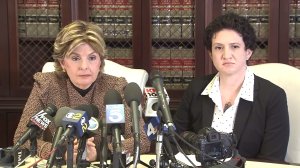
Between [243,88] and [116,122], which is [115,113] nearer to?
[116,122]

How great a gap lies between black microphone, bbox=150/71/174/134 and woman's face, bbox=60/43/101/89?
0.81 m

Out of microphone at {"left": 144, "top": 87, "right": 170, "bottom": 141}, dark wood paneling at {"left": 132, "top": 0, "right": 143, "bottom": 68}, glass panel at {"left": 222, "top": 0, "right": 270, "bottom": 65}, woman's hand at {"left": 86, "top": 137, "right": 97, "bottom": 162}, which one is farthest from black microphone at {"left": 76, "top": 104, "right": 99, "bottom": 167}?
glass panel at {"left": 222, "top": 0, "right": 270, "bottom": 65}

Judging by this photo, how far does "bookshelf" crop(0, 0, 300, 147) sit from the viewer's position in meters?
3.07

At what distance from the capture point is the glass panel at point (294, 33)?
304cm

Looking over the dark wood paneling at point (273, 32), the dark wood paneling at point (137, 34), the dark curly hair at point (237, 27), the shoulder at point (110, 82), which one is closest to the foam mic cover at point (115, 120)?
the shoulder at point (110, 82)

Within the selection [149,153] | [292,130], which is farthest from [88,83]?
[292,130]

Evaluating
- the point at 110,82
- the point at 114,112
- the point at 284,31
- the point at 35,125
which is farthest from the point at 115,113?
the point at 284,31

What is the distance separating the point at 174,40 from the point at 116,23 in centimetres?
40

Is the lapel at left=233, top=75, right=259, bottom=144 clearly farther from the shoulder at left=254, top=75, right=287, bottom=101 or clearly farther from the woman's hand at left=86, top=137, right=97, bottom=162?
the woman's hand at left=86, top=137, right=97, bottom=162

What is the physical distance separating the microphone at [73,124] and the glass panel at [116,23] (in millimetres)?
1969

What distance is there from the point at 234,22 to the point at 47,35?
1.47 meters

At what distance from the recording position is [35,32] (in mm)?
3236

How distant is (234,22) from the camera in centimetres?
Answer: 223

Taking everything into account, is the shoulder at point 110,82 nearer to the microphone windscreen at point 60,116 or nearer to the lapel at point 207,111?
the lapel at point 207,111
